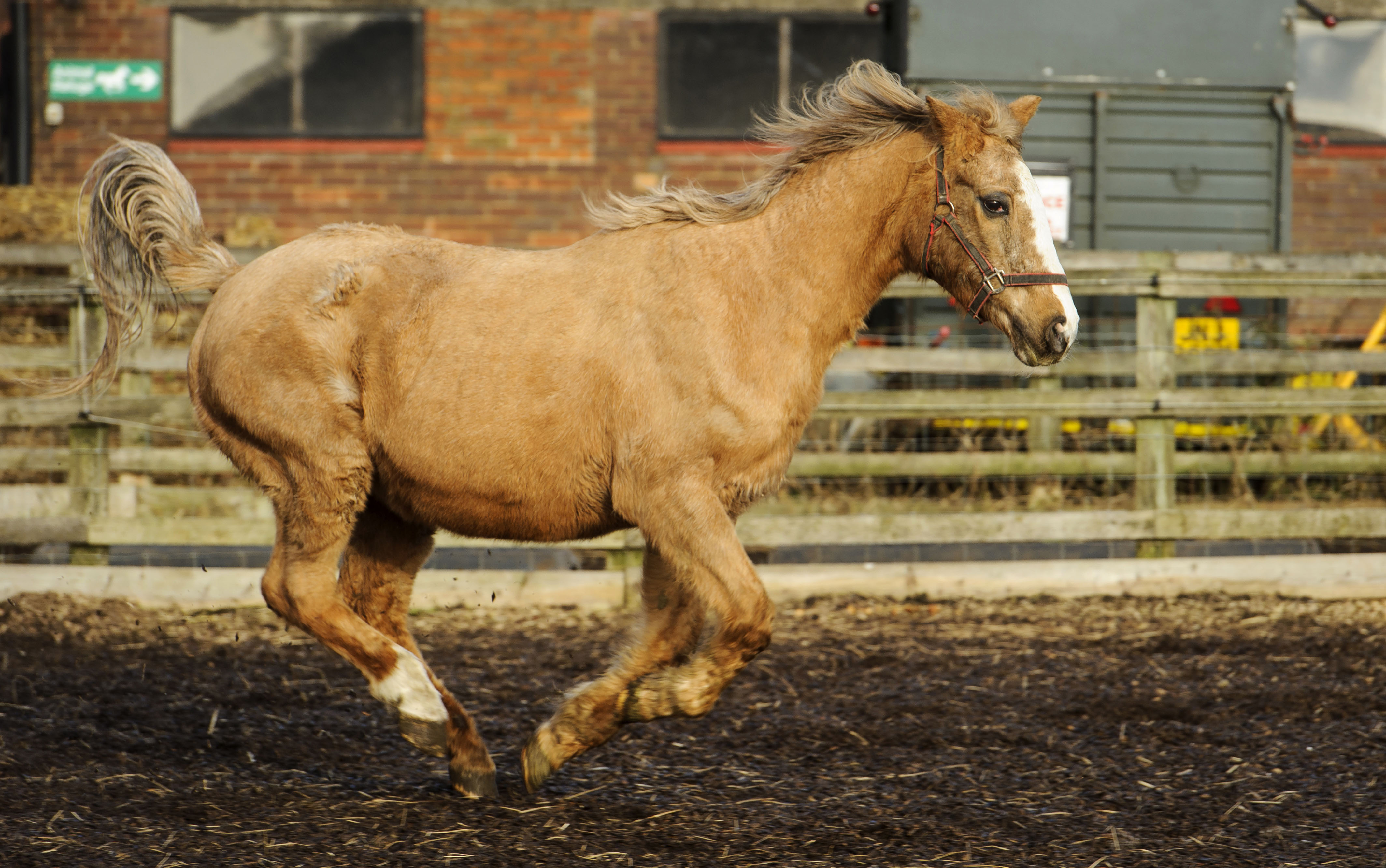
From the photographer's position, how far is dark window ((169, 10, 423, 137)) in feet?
35.9

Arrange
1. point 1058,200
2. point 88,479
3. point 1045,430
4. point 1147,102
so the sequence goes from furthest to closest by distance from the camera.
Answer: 1. point 1147,102
2. point 1058,200
3. point 1045,430
4. point 88,479

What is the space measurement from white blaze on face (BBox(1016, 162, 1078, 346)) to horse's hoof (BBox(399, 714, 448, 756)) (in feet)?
6.20

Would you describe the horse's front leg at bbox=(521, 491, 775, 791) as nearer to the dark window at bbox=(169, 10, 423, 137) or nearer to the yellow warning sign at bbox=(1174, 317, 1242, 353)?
the yellow warning sign at bbox=(1174, 317, 1242, 353)

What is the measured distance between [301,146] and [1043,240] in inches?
357

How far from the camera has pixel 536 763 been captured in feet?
11.2

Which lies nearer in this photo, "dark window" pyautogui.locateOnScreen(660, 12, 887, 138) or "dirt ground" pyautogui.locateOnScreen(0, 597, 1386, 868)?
"dirt ground" pyautogui.locateOnScreen(0, 597, 1386, 868)

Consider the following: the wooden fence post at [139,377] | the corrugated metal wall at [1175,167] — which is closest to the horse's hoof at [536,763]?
the wooden fence post at [139,377]

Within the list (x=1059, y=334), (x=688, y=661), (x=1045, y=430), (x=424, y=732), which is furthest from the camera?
(x=1045, y=430)

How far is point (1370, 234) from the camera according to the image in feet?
37.1

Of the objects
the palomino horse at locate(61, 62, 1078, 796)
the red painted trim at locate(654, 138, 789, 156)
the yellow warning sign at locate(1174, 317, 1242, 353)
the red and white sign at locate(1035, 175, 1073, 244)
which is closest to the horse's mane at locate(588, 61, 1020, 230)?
the palomino horse at locate(61, 62, 1078, 796)

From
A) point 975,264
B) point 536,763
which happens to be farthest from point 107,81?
point 975,264

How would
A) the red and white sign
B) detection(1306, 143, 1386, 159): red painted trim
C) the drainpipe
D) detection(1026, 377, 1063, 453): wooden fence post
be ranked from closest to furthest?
1. detection(1026, 377, 1063, 453): wooden fence post
2. the red and white sign
3. the drainpipe
4. detection(1306, 143, 1386, 159): red painted trim

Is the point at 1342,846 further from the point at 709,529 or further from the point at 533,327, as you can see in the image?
the point at 533,327

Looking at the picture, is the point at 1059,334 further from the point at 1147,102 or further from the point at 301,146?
the point at 301,146
